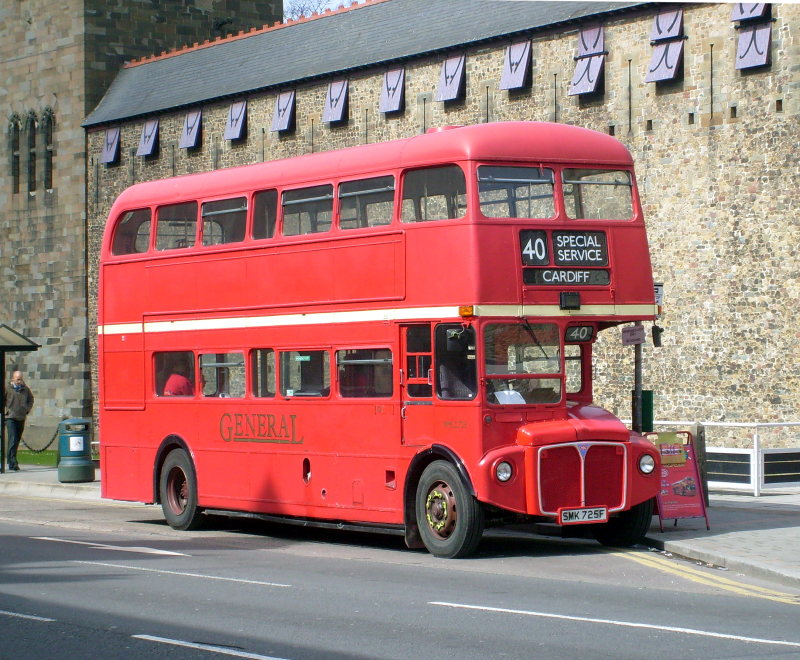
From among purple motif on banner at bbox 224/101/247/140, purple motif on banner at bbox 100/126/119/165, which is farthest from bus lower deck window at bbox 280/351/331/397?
purple motif on banner at bbox 100/126/119/165

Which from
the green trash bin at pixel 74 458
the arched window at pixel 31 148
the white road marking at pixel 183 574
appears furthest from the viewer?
the arched window at pixel 31 148

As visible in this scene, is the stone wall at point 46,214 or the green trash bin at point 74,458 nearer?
the green trash bin at point 74,458

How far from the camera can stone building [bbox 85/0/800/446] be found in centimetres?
3038

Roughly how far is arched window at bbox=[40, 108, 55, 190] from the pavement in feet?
113

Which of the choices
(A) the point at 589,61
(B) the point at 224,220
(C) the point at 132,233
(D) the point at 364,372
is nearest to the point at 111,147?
(A) the point at 589,61

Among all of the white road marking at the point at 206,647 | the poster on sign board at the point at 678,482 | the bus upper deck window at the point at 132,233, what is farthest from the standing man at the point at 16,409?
the white road marking at the point at 206,647

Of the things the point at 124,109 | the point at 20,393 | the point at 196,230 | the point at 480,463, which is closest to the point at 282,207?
the point at 196,230

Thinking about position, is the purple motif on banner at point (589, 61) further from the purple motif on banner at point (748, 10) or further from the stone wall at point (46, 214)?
the stone wall at point (46, 214)

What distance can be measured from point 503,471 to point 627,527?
1.88 meters

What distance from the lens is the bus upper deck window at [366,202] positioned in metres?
15.4

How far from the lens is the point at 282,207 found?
16.8 metres

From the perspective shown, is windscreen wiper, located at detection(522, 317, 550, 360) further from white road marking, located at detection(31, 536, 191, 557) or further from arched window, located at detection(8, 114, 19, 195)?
arched window, located at detection(8, 114, 19, 195)

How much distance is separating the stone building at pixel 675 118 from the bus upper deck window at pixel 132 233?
11745 millimetres

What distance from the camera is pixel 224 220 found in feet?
58.1
